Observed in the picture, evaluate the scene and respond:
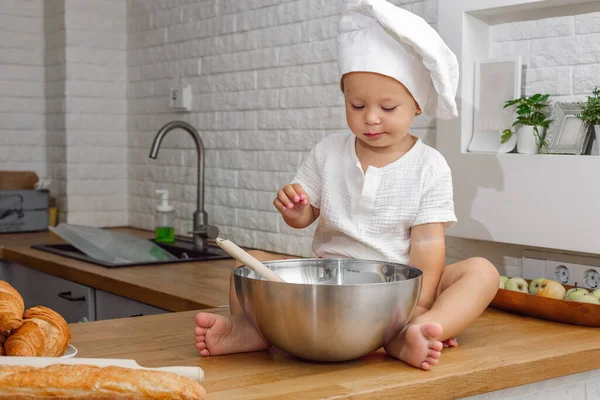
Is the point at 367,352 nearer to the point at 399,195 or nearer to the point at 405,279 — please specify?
the point at 405,279

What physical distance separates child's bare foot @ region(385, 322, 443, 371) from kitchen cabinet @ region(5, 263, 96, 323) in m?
1.46

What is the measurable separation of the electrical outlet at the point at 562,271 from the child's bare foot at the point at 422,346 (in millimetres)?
734

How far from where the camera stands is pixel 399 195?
1583mm

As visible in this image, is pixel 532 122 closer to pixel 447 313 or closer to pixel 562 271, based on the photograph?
pixel 562 271

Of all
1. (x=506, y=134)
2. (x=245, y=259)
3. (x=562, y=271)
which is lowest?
(x=562, y=271)

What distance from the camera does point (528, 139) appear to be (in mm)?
1966

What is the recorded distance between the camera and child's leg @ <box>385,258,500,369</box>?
1308mm

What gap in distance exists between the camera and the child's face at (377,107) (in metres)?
1.54

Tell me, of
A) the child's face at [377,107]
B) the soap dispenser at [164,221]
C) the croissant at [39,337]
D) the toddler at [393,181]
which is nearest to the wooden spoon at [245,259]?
the toddler at [393,181]

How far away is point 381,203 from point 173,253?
1607 millimetres

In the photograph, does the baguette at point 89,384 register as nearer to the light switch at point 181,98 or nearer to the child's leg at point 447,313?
the child's leg at point 447,313

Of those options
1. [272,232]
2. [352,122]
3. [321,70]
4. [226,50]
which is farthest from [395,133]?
[226,50]

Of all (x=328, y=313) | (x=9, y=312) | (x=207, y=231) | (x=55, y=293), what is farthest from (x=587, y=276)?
(x=55, y=293)

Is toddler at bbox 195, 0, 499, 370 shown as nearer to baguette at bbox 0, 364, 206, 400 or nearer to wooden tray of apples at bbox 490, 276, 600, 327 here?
wooden tray of apples at bbox 490, 276, 600, 327
